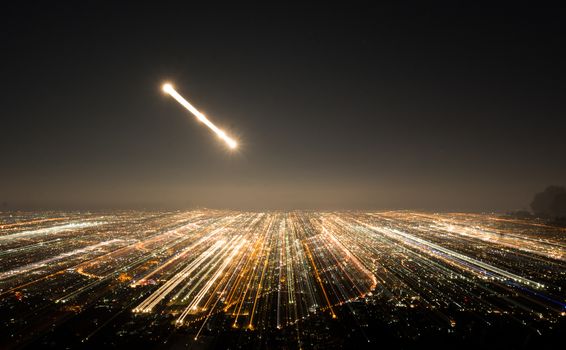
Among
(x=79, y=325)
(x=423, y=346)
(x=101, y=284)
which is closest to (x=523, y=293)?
(x=423, y=346)

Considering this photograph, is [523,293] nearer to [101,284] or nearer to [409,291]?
[409,291]

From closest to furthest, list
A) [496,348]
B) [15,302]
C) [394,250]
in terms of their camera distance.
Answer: [496,348] → [15,302] → [394,250]

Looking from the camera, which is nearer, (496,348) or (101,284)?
(496,348)

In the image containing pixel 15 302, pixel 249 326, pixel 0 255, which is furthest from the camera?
pixel 0 255

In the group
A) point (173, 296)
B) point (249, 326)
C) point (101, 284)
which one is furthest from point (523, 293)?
point (101, 284)

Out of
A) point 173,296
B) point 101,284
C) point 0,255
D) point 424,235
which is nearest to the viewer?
point 173,296

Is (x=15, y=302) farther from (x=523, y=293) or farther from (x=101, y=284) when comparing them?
(x=523, y=293)
